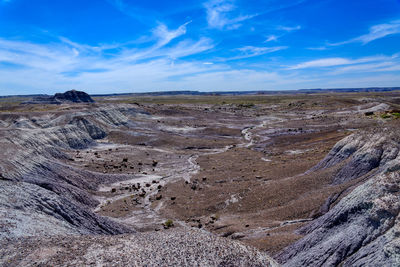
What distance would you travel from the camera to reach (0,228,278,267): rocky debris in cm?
1274

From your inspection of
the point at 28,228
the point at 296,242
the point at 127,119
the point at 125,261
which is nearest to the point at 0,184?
the point at 28,228

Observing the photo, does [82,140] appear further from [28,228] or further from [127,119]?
[28,228]

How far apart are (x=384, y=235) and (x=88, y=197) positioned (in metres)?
27.9

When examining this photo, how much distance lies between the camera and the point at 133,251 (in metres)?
13.8

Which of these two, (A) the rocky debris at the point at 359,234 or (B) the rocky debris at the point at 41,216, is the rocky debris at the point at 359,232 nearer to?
(A) the rocky debris at the point at 359,234

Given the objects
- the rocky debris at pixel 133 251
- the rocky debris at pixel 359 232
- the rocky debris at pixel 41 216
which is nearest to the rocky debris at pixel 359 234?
the rocky debris at pixel 359 232

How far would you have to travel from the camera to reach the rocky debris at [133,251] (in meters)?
12.7

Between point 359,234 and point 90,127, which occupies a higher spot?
point 90,127

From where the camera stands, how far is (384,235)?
1318 centimetres

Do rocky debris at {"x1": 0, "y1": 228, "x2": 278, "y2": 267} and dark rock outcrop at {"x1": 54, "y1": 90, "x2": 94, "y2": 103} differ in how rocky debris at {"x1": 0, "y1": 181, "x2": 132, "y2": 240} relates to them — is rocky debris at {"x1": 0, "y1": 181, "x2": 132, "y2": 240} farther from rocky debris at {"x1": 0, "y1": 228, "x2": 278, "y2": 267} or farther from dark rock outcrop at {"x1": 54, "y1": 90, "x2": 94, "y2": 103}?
dark rock outcrop at {"x1": 54, "y1": 90, "x2": 94, "y2": 103}

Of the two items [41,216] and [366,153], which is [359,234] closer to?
[366,153]

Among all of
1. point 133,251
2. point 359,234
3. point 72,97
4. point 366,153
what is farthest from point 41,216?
point 72,97

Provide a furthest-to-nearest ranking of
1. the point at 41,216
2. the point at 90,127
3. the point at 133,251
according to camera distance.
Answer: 1. the point at 90,127
2. the point at 41,216
3. the point at 133,251

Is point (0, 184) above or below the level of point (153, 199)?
above
